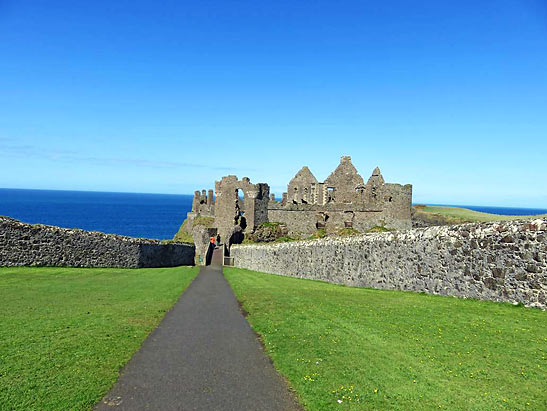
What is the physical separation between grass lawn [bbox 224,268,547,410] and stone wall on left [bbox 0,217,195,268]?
62.3 feet

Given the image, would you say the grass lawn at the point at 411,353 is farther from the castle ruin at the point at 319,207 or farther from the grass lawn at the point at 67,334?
the castle ruin at the point at 319,207

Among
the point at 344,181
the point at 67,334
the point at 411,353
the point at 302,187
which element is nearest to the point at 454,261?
the point at 411,353

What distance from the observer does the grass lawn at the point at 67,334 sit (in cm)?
774

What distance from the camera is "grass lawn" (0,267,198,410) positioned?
774cm

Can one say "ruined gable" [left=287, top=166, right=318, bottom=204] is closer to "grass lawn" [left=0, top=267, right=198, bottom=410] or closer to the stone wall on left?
the stone wall on left

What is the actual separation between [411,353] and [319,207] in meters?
41.9

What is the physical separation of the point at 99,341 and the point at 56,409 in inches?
150

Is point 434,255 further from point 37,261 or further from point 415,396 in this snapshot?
point 37,261

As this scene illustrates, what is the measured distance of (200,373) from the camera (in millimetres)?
9258

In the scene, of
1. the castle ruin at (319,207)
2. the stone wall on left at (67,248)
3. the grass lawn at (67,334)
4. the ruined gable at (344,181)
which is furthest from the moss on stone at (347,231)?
the grass lawn at (67,334)

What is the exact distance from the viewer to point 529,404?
6980 millimetres

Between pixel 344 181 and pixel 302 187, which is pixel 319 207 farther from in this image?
pixel 302 187

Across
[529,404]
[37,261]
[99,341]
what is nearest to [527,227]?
[529,404]

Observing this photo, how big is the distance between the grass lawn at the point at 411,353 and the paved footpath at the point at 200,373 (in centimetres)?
50
